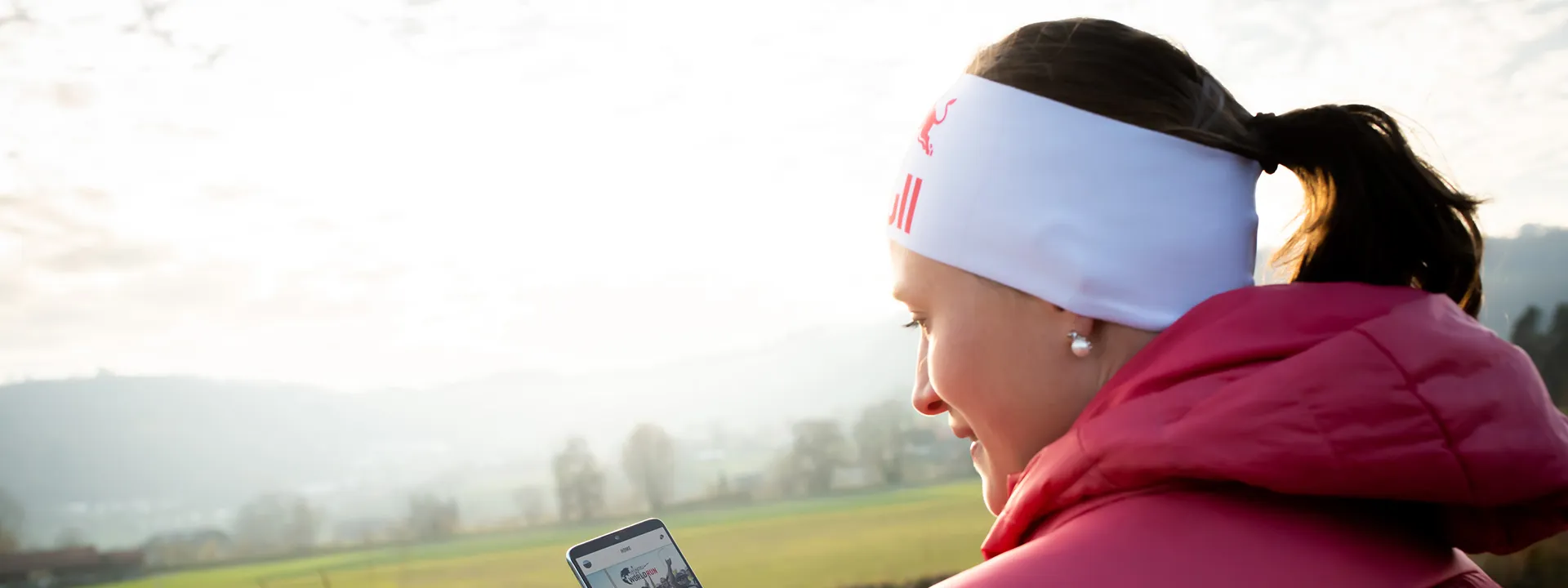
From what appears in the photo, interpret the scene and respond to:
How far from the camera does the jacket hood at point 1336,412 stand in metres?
0.46

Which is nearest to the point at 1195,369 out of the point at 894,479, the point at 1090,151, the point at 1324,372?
the point at 1324,372

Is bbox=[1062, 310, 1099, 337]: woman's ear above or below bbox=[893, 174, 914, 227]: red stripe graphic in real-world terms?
below

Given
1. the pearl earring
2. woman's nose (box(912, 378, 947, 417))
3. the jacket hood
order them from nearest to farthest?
the jacket hood < the pearl earring < woman's nose (box(912, 378, 947, 417))

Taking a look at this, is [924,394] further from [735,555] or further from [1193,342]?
[735,555]

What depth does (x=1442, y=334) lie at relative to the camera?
48 centimetres

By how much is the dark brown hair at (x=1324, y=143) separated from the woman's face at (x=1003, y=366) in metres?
0.11

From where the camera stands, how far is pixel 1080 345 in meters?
0.60

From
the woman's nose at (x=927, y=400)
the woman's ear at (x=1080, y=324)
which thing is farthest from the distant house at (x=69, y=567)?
the woman's ear at (x=1080, y=324)

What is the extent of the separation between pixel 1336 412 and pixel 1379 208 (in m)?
0.22

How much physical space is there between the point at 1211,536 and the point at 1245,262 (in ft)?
0.75

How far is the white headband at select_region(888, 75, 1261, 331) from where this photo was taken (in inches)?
24.0

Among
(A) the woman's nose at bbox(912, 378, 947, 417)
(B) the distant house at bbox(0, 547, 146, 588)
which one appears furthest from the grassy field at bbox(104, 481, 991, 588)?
(A) the woman's nose at bbox(912, 378, 947, 417)

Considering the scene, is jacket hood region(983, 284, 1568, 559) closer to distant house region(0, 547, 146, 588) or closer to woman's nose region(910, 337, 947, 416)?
woman's nose region(910, 337, 947, 416)

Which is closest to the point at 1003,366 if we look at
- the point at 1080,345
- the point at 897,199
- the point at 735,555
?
the point at 1080,345
